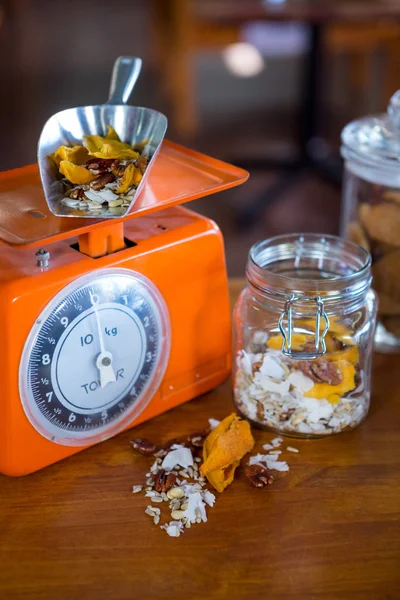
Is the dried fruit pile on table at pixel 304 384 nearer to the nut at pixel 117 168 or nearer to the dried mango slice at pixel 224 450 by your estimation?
the dried mango slice at pixel 224 450

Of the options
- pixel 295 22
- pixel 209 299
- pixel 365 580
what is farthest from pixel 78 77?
pixel 365 580

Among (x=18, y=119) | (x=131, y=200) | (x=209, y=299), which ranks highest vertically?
(x=131, y=200)

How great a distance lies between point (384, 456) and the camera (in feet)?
2.72

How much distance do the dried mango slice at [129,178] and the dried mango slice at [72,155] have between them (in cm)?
6

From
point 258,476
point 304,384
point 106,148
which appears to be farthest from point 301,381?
point 106,148

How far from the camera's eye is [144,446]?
826mm

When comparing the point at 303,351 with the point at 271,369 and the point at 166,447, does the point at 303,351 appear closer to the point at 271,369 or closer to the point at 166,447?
the point at 271,369

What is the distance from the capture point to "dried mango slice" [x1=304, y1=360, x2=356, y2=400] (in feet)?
2.70

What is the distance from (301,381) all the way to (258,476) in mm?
108

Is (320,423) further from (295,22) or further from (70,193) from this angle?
(295,22)

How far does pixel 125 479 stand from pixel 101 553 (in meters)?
0.10

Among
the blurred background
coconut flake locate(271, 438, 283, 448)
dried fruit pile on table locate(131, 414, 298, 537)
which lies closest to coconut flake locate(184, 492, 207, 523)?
dried fruit pile on table locate(131, 414, 298, 537)

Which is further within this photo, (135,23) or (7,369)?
A: (135,23)

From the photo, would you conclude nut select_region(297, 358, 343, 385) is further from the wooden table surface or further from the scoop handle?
the scoop handle
